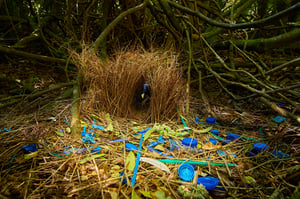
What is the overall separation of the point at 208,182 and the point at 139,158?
1.38 feet

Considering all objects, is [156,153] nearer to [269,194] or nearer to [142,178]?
[142,178]

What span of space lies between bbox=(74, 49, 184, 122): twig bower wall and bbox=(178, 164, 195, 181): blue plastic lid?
0.59 m

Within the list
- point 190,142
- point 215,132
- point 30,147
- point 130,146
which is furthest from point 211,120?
point 30,147

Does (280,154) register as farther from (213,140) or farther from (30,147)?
(30,147)

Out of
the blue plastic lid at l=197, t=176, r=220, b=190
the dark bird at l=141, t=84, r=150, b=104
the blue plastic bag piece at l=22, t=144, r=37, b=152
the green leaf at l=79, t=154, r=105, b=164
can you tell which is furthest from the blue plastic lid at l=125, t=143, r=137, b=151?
the dark bird at l=141, t=84, r=150, b=104

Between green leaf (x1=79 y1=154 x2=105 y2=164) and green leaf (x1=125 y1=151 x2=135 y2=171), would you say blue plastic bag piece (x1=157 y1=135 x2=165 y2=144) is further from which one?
green leaf (x1=79 y1=154 x2=105 y2=164)

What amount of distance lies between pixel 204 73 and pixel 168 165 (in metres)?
2.00

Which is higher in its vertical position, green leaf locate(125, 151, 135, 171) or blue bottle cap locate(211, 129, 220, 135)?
green leaf locate(125, 151, 135, 171)

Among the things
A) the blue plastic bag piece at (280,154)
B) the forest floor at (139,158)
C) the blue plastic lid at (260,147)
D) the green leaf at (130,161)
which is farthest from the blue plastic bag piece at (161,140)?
the blue plastic bag piece at (280,154)

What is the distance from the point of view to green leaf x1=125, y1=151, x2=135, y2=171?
39.0 inches

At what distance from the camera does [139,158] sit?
1.06 meters

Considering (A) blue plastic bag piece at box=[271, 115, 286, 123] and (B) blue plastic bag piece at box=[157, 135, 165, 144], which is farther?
(A) blue plastic bag piece at box=[271, 115, 286, 123]

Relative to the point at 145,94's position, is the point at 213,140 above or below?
below

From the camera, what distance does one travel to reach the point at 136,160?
1.04 metres
